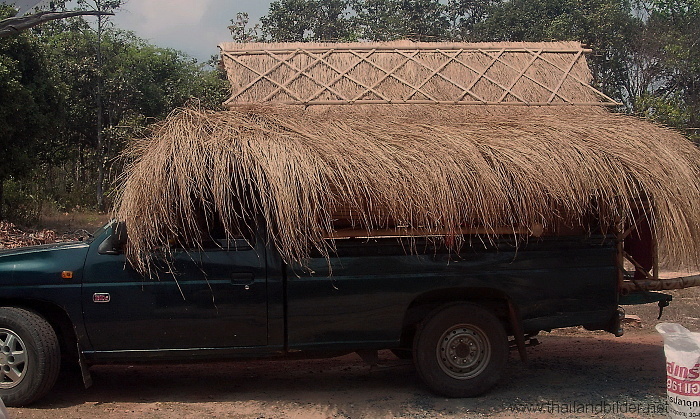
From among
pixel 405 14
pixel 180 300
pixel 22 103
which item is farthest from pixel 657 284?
pixel 405 14

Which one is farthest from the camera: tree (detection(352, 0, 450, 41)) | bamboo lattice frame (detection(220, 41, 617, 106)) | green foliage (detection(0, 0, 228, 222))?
tree (detection(352, 0, 450, 41))

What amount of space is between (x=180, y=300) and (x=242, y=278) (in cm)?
49

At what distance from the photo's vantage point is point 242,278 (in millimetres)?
5199

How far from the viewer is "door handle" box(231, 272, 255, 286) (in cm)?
520

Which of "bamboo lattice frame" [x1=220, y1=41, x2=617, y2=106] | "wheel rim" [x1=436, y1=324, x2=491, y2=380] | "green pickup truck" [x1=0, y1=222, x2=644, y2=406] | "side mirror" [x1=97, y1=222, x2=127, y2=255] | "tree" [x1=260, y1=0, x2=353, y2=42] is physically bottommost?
"wheel rim" [x1=436, y1=324, x2=491, y2=380]

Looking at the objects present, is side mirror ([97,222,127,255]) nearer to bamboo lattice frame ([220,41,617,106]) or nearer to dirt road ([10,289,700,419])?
dirt road ([10,289,700,419])

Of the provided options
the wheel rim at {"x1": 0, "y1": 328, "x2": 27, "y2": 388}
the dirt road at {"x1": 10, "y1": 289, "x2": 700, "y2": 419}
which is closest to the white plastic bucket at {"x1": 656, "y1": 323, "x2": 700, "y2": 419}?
the dirt road at {"x1": 10, "y1": 289, "x2": 700, "y2": 419}

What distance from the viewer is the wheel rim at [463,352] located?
551 centimetres

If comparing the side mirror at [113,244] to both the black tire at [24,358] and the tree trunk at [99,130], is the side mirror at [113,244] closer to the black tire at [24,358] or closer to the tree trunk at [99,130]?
the black tire at [24,358]

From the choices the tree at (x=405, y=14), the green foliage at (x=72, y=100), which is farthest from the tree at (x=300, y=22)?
the green foliage at (x=72, y=100)

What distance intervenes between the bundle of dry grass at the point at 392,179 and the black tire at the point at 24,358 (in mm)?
907

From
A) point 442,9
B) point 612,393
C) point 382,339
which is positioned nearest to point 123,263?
point 382,339

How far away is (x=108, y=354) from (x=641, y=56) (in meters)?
21.1

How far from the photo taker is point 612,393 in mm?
5695
